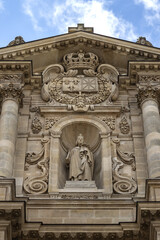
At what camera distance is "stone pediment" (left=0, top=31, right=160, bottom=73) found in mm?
22234

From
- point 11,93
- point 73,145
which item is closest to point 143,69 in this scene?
point 73,145

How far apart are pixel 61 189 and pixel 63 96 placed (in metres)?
4.60

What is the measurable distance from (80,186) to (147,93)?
4676 millimetres

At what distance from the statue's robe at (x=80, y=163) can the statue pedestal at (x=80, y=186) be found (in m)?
0.36

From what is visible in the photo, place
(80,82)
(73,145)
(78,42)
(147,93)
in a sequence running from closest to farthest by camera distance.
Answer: (73,145) < (147,93) < (80,82) < (78,42)

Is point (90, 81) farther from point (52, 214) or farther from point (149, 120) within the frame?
point (52, 214)

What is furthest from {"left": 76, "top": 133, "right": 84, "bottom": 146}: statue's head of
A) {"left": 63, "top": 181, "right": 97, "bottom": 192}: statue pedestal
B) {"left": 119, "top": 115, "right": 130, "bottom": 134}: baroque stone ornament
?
{"left": 63, "top": 181, "right": 97, "bottom": 192}: statue pedestal

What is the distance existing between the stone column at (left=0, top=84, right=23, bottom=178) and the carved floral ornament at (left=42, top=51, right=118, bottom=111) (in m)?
1.38

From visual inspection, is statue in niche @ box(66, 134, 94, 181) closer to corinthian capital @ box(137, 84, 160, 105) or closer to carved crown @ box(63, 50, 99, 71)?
corinthian capital @ box(137, 84, 160, 105)

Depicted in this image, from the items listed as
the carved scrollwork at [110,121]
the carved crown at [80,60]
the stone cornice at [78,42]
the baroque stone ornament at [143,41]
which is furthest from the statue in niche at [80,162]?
the baroque stone ornament at [143,41]

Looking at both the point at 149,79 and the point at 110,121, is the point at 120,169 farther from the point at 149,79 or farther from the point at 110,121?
the point at 149,79

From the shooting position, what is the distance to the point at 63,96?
20.8 meters

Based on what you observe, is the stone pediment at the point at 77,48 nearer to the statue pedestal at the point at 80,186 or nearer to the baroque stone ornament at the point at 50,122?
the baroque stone ornament at the point at 50,122

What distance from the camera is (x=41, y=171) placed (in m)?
18.2
